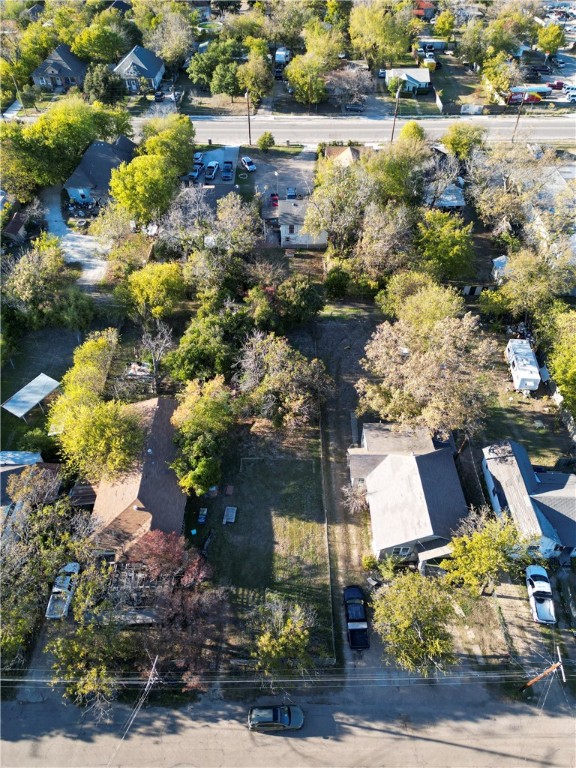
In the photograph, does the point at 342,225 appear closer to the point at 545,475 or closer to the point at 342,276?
the point at 342,276

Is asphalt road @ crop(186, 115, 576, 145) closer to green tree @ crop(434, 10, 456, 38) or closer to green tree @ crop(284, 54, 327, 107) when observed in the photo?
green tree @ crop(284, 54, 327, 107)

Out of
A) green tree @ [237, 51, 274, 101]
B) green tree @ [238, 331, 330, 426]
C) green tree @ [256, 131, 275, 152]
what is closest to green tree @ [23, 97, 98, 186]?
green tree @ [256, 131, 275, 152]

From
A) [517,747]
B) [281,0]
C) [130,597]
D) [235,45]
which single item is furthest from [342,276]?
[281,0]

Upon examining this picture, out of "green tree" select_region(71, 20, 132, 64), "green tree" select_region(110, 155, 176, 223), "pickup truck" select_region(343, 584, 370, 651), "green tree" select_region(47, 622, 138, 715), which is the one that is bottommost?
"green tree" select_region(47, 622, 138, 715)

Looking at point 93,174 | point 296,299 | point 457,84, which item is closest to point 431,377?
point 296,299

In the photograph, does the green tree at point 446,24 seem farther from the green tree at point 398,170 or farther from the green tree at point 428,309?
the green tree at point 428,309

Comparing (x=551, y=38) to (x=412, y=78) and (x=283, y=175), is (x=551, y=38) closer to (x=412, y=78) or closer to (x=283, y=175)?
(x=412, y=78)

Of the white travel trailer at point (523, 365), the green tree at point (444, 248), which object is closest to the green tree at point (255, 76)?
the green tree at point (444, 248)
